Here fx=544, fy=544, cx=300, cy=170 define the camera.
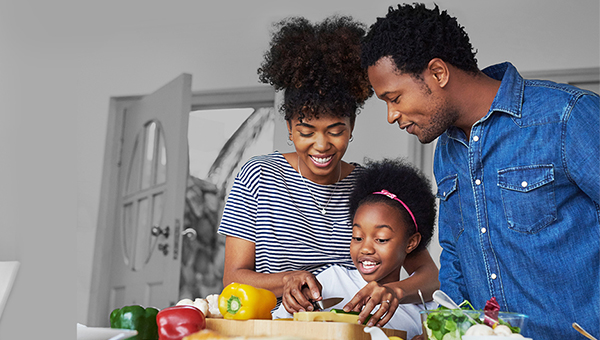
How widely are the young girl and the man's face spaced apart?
1.08 ft

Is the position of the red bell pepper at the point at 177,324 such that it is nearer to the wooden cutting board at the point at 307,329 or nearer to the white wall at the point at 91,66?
the wooden cutting board at the point at 307,329

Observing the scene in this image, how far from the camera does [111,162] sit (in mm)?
3803

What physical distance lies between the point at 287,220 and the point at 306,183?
135 mm

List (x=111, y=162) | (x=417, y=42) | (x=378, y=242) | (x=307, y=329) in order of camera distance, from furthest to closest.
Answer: (x=111, y=162) < (x=378, y=242) < (x=417, y=42) < (x=307, y=329)

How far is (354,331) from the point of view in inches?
31.3

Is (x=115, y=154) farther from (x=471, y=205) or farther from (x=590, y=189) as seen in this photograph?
(x=590, y=189)

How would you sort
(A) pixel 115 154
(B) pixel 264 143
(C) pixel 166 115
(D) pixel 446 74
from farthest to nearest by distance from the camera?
(B) pixel 264 143 < (A) pixel 115 154 < (C) pixel 166 115 < (D) pixel 446 74

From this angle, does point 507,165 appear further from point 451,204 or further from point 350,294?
point 350,294

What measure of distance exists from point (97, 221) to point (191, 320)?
3.20 m

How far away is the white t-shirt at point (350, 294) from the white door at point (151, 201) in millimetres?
1791

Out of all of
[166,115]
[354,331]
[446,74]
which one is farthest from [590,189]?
[166,115]

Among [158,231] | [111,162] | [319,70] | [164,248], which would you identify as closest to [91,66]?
[111,162]

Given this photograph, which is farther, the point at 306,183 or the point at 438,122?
the point at 306,183

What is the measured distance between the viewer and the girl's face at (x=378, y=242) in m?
1.39
